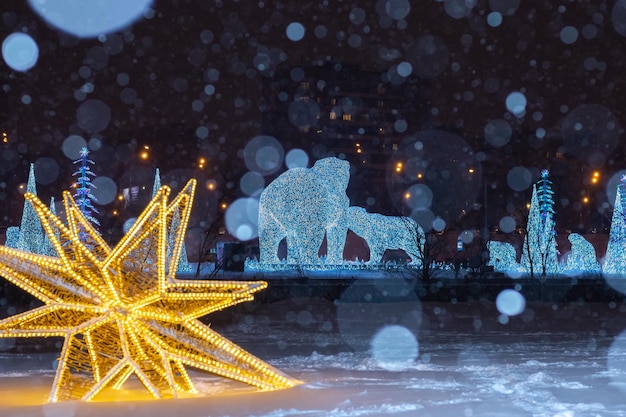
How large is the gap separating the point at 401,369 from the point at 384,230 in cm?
2003

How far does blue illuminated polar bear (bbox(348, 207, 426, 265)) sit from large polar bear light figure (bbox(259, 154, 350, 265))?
109cm

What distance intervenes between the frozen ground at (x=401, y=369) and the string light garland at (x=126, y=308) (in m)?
0.24

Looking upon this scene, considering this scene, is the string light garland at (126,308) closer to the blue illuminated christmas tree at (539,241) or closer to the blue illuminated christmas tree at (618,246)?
the blue illuminated christmas tree at (539,241)

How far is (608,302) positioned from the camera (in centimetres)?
2000

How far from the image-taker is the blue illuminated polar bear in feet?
91.1

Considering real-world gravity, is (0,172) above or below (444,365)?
above

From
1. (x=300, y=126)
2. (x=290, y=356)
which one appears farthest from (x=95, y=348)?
(x=300, y=126)

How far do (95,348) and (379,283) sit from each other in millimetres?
14491

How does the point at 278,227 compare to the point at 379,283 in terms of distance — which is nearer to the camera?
the point at 379,283

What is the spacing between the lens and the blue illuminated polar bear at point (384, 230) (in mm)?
27781

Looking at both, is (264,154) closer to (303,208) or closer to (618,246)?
(303,208)

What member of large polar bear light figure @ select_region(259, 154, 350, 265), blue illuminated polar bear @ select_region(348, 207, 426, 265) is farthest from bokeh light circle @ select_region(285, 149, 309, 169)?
large polar bear light figure @ select_region(259, 154, 350, 265)

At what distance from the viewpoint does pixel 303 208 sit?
26531 mm

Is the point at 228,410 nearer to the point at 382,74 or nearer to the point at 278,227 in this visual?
the point at 278,227
